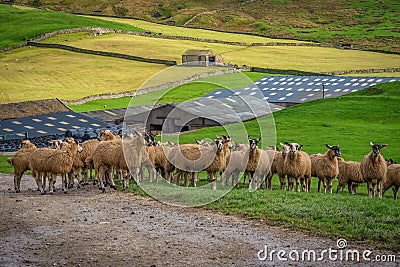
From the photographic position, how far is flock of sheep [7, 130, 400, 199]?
24.7m

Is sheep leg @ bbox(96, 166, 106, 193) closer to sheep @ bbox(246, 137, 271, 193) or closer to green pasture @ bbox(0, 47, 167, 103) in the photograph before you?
sheep @ bbox(246, 137, 271, 193)

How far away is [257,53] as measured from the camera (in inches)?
4245

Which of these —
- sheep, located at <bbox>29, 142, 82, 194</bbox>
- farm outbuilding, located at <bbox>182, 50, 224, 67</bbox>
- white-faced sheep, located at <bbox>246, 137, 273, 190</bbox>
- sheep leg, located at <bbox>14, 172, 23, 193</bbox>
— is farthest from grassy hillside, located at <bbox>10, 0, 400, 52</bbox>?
sheep, located at <bbox>29, 142, 82, 194</bbox>

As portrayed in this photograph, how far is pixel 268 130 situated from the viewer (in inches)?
1912

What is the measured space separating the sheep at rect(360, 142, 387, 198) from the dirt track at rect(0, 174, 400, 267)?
26.2ft

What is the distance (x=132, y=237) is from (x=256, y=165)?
33.8 ft

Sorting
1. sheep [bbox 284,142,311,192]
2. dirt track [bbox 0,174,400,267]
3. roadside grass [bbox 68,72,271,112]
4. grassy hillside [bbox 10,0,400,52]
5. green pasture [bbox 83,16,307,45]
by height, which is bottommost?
dirt track [bbox 0,174,400,267]

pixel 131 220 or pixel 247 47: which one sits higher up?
pixel 247 47

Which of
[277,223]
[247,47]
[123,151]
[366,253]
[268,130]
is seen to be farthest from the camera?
[247,47]

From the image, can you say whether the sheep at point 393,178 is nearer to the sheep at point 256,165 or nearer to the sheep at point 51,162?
the sheep at point 256,165

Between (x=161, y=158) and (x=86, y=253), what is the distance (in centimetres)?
1175

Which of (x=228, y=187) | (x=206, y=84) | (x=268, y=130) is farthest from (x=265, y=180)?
(x=206, y=84)

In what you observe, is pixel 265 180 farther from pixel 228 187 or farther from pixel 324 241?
pixel 324 241

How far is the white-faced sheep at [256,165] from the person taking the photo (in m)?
26.3
